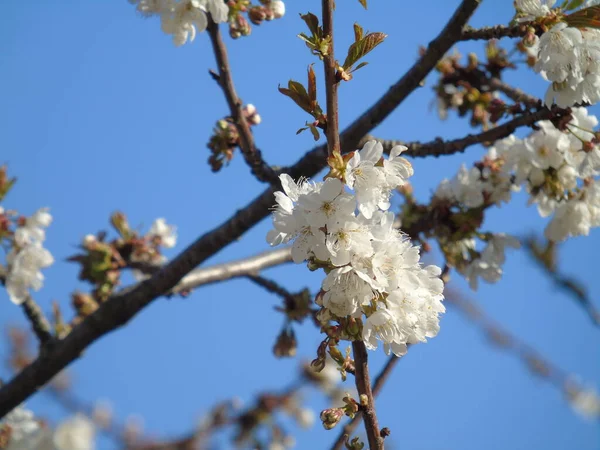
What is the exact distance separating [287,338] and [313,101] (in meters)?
1.77

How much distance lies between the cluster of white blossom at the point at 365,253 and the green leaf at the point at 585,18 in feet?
2.93

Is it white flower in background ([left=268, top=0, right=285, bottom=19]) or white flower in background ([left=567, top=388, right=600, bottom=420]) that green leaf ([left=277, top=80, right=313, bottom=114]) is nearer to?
white flower in background ([left=268, top=0, right=285, bottom=19])

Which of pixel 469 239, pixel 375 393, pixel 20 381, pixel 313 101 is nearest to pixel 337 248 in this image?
pixel 313 101

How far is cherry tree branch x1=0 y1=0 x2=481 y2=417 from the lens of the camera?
2381mm

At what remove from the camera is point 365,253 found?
1473 mm

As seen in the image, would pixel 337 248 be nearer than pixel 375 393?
Yes

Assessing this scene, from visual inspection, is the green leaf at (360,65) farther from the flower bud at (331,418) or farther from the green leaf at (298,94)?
the flower bud at (331,418)

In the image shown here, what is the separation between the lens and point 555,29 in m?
2.00

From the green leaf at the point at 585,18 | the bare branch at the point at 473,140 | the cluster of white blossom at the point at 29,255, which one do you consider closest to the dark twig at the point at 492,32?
the green leaf at the point at 585,18

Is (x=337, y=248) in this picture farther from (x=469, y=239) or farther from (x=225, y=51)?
(x=469, y=239)

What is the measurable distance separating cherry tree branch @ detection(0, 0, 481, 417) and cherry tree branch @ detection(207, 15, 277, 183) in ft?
0.26

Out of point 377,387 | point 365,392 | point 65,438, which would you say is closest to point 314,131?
point 365,392

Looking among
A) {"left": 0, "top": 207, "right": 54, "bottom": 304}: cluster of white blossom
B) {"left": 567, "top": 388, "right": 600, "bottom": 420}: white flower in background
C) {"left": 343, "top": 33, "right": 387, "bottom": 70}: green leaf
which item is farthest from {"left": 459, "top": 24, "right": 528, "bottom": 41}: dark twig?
{"left": 567, "top": 388, "right": 600, "bottom": 420}: white flower in background

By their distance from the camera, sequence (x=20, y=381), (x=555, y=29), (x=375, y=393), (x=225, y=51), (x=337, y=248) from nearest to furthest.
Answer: (x=337, y=248), (x=375, y=393), (x=555, y=29), (x=225, y=51), (x=20, y=381)
